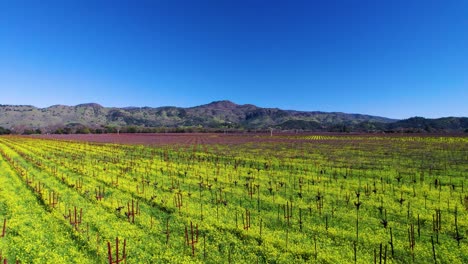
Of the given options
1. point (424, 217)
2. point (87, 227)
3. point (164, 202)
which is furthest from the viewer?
point (164, 202)

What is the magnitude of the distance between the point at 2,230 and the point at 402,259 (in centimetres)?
1558

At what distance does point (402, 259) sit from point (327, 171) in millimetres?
18859

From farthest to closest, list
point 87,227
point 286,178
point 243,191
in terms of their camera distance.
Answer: point 286,178
point 243,191
point 87,227

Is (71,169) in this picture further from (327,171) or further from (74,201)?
(327,171)

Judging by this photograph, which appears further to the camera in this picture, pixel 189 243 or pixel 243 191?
pixel 243 191

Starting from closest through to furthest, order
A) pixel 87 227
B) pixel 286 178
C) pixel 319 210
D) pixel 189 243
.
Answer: pixel 189 243
pixel 87 227
pixel 319 210
pixel 286 178

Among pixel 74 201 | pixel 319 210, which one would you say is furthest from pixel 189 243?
pixel 74 201

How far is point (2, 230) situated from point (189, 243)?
8219 mm

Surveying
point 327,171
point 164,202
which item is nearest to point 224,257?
point 164,202

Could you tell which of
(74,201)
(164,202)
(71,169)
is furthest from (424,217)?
(71,169)

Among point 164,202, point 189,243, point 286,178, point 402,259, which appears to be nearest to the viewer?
point 402,259

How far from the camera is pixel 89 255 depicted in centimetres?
1078

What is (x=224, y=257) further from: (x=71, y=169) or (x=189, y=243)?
(x=71, y=169)

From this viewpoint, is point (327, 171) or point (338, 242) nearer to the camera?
point (338, 242)
